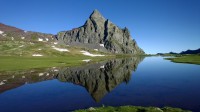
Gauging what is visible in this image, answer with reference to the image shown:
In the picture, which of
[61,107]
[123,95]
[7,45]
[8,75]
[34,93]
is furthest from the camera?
[7,45]

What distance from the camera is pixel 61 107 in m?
32.5

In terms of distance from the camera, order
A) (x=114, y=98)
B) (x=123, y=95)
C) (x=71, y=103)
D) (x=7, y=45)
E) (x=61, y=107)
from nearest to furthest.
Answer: (x=61, y=107) → (x=71, y=103) → (x=114, y=98) → (x=123, y=95) → (x=7, y=45)

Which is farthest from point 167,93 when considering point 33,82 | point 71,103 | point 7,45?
point 7,45

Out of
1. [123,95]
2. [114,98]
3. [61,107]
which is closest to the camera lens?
[61,107]

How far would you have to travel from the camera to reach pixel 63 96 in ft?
135

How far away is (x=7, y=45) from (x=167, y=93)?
515 feet

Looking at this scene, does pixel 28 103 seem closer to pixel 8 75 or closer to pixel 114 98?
pixel 114 98

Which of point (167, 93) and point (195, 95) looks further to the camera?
point (167, 93)

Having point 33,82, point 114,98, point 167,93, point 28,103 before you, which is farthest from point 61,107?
point 33,82

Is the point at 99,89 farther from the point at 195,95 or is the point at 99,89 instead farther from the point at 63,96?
the point at 195,95

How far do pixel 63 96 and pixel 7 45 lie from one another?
484 ft

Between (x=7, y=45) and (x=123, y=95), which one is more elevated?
(x=7, y=45)

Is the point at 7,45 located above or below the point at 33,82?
above

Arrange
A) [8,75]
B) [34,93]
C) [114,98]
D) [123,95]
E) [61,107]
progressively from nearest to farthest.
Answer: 1. [61,107]
2. [114,98]
3. [123,95]
4. [34,93]
5. [8,75]
